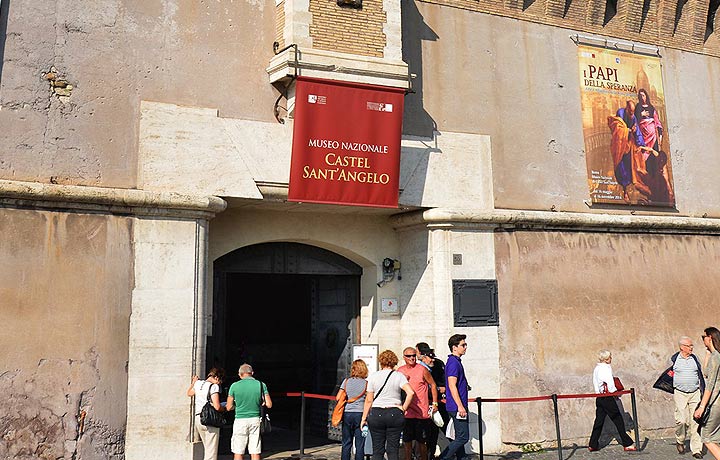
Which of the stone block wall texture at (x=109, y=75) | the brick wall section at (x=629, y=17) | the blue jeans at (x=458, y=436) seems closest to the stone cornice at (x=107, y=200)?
the stone block wall texture at (x=109, y=75)

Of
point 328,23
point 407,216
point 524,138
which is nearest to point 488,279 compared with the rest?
point 407,216

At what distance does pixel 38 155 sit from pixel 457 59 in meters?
6.39

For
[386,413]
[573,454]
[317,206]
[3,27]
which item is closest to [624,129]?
[573,454]

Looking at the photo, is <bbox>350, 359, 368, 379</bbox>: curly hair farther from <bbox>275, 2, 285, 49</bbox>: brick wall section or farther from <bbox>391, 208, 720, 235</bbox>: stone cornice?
<bbox>275, 2, 285, 49</bbox>: brick wall section

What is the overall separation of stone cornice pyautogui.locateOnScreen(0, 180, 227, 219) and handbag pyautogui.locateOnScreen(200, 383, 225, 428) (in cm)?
247

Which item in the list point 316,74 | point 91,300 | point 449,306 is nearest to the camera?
point 91,300

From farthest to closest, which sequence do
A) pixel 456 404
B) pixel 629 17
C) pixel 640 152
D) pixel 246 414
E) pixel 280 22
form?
pixel 629 17 → pixel 640 152 → pixel 280 22 → pixel 456 404 → pixel 246 414

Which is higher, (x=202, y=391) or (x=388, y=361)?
(x=388, y=361)

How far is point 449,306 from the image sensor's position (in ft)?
35.3

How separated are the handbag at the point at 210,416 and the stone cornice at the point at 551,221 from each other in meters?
4.25

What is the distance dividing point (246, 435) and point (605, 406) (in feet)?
17.7

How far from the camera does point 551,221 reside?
→ 38.2 feet

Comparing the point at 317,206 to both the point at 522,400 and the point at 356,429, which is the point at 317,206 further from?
the point at 522,400

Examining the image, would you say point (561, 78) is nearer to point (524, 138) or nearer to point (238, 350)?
point (524, 138)
